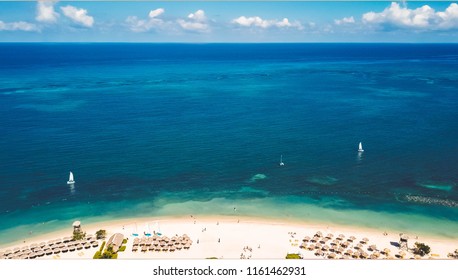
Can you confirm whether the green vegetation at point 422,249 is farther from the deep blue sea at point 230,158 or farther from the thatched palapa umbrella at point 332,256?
the thatched palapa umbrella at point 332,256

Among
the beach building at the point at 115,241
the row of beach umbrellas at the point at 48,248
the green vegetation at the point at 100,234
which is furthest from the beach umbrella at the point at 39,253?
the beach building at the point at 115,241

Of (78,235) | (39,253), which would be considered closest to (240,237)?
(78,235)

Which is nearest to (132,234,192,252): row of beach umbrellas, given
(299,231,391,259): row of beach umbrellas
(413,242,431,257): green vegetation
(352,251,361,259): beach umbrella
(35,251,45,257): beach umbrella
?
(35,251,45,257): beach umbrella

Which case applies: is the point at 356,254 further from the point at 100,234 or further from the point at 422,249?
the point at 100,234

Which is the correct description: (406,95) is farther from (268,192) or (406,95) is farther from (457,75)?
(268,192)

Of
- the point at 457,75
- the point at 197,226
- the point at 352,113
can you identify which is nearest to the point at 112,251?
the point at 197,226

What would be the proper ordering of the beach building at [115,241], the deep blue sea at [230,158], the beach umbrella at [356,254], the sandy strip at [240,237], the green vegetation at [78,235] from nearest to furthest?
the beach umbrella at [356,254] → the beach building at [115,241] → the sandy strip at [240,237] → the green vegetation at [78,235] → the deep blue sea at [230,158]
